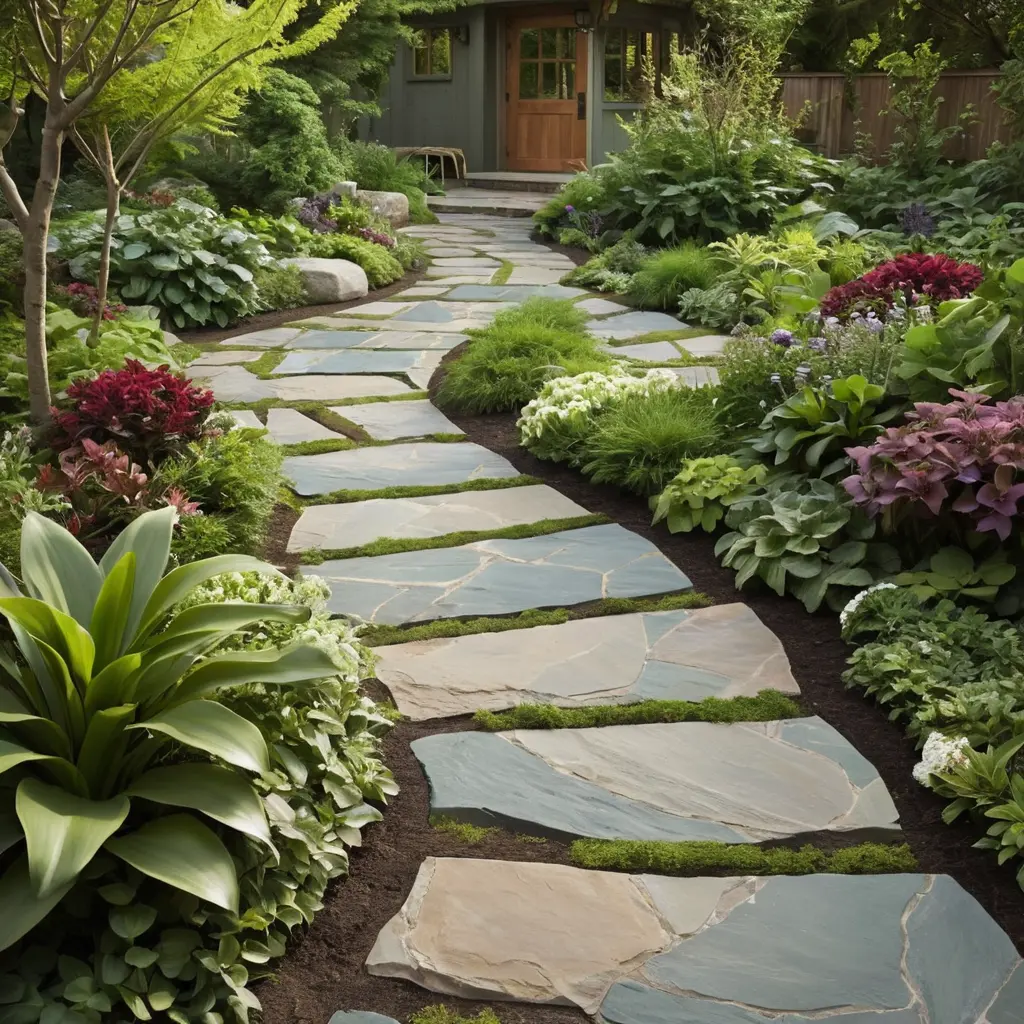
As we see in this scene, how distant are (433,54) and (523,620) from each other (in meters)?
17.6

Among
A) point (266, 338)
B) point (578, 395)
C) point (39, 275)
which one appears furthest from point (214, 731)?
point (266, 338)

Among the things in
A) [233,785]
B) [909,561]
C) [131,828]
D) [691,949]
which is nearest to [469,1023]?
[691,949]

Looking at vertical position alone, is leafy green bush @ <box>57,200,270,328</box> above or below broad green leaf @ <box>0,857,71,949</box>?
above

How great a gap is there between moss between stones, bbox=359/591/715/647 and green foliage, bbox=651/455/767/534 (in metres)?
0.55

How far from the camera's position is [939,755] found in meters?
2.84

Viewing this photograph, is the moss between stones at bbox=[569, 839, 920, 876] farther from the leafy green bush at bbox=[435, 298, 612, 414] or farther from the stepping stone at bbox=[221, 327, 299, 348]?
the stepping stone at bbox=[221, 327, 299, 348]

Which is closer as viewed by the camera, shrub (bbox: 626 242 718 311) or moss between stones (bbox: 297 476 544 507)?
moss between stones (bbox: 297 476 544 507)

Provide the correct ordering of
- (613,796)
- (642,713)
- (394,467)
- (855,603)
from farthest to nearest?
(394,467)
(855,603)
(642,713)
(613,796)

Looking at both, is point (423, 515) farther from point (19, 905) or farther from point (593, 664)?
point (19, 905)

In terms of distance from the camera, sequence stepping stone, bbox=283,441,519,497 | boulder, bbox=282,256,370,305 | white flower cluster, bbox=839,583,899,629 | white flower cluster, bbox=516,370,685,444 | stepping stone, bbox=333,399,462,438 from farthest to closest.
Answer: boulder, bbox=282,256,370,305, stepping stone, bbox=333,399,462,438, white flower cluster, bbox=516,370,685,444, stepping stone, bbox=283,441,519,497, white flower cluster, bbox=839,583,899,629

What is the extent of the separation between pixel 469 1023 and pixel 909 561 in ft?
7.98

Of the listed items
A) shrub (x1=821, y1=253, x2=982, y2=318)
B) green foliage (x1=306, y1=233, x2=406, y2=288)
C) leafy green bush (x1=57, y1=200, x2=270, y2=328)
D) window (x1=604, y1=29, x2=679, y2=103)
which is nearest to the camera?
shrub (x1=821, y1=253, x2=982, y2=318)

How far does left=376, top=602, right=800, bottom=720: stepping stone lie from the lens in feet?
10.9

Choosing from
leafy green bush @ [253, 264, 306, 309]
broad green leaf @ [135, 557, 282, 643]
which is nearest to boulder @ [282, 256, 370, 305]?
leafy green bush @ [253, 264, 306, 309]
